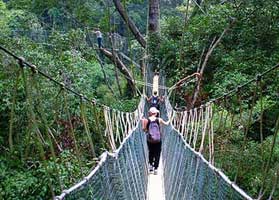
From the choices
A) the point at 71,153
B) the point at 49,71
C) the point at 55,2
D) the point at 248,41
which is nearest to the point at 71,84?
the point at 49,71

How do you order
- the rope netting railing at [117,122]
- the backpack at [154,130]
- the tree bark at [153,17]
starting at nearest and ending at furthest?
1. the rope netting railing at [117,122]
2. the backpack at [154,130]
3. the tree bark at [153,17]

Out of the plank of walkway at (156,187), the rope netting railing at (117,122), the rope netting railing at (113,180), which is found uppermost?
the rope netting railing at (113,180)

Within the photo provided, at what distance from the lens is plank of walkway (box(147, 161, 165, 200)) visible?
4094mm

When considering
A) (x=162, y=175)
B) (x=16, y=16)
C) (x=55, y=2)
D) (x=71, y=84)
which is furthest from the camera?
(x=55, y=2)

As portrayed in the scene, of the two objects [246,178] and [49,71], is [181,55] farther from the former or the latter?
[246,178]

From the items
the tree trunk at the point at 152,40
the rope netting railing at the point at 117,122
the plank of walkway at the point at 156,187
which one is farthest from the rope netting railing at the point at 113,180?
the tree trunk at the point at 152,40

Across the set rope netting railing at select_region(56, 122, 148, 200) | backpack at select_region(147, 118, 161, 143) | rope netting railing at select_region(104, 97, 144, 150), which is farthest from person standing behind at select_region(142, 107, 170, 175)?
rope netting railing at select_region(56, 122, 148, 200)

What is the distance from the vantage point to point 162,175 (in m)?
4.85

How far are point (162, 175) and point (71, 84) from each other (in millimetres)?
2122

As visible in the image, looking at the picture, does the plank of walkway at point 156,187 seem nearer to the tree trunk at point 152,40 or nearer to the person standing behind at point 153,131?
the person standing behind at point 153,131

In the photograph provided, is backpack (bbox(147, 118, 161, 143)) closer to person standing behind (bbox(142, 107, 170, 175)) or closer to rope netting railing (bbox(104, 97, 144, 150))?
person standing behind (bbox(142, 107, 170, 175))

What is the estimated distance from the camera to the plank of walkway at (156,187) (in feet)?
13.4

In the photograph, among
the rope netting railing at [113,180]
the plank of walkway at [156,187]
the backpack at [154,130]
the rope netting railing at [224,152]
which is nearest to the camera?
the rope netting railing at [113,180]

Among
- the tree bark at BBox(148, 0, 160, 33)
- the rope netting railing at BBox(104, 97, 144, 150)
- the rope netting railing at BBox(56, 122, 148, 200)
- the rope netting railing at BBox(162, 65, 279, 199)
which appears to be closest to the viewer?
the rope netting railing at BBox(56, 122, 148, 200)
